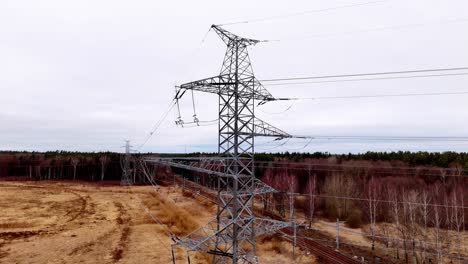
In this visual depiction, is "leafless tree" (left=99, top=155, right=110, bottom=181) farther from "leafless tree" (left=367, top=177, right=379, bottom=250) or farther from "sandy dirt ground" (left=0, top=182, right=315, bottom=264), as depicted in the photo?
"leafless tree" (left=367, top=177, right=379, bottom=250)

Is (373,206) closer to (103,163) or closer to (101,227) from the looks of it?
(101,227)

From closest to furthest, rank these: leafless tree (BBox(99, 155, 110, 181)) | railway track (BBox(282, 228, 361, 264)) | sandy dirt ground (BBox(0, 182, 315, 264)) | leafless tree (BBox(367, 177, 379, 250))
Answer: railway track (BBox(282, 228, 361, 264)), sandy dirt ground (BBox(0, 182, 315, 264)), leafless tree (BBox(367, 177, 379, 250)), leafless tree (BBox(99, 155, 110, 181))

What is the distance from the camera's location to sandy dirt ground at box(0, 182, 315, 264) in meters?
27.1

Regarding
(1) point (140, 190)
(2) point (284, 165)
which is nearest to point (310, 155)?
(2) point (284, 165)

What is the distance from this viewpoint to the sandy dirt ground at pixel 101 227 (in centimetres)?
2706

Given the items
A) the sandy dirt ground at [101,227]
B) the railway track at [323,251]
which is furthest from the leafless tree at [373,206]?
the sandy dirt ground at [101,227]

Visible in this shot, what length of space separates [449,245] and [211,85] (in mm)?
33130

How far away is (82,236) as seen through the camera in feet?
107

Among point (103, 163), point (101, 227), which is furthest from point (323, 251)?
point (103, 163)

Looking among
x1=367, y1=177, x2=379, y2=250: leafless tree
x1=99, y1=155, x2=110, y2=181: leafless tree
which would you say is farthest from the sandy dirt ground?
x1=99, y1=155, x2=110, y2=181: leafless tree

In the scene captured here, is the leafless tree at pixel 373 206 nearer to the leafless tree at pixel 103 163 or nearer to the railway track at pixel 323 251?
the railway track at pixel 323 251

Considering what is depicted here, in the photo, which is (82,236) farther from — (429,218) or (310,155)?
(310,155)

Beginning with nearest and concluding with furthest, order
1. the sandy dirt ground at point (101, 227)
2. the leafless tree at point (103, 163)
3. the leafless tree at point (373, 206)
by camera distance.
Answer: the sandy dirt ground at point (101, 227)
the leafless tree at point (373, 206)
the leafless tree at point (103, 163)

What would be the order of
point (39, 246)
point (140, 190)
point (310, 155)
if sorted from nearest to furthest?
1. point (39, 246)
2. point (140, 190)
3. point (310, 155)
